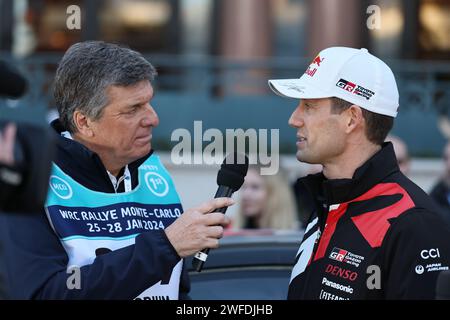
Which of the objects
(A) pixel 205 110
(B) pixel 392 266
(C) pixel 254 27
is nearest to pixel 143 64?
(B) pixel 392 266

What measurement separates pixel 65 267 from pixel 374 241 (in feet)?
3.07

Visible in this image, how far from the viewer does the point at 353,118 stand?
3082mm

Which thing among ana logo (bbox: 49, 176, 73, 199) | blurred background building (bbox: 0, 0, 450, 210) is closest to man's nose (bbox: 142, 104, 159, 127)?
ana logo (bbox: 49, 176, 73, 199)

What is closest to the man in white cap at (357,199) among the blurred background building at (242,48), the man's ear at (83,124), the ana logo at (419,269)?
the ana logo at (419,269)

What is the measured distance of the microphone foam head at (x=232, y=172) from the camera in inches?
119

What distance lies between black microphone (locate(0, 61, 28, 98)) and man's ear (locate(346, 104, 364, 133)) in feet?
4.19

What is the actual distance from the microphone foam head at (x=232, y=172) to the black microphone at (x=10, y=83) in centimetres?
103

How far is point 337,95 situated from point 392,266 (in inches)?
24.4

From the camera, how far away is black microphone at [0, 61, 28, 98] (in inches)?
82.3

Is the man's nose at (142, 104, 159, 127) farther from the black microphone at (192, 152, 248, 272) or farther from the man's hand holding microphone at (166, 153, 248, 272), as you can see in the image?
the man's hand holding microphone at (166, 153, 248, 272)

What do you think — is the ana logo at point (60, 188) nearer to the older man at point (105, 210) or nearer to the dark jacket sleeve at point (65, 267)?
the older man at point (105, 210)

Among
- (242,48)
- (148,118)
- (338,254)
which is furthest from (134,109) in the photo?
(242,48)

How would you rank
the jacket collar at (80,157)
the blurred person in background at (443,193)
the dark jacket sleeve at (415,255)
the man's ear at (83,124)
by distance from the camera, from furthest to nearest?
the blurred person in background at (443,193), the man's ear at (83,124), the jacket collar at (80,157), the dark jacket sleeve at (415,255)

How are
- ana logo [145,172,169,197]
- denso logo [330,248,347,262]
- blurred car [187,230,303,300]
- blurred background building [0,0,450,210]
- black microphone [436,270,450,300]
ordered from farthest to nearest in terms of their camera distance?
blurred background building [0,0,450,210] < blurred car [187,230,303,300] < ana logo [145,172,169,197] < denso logo [330,248,347,262] < black microphone [436,270,450,300]
